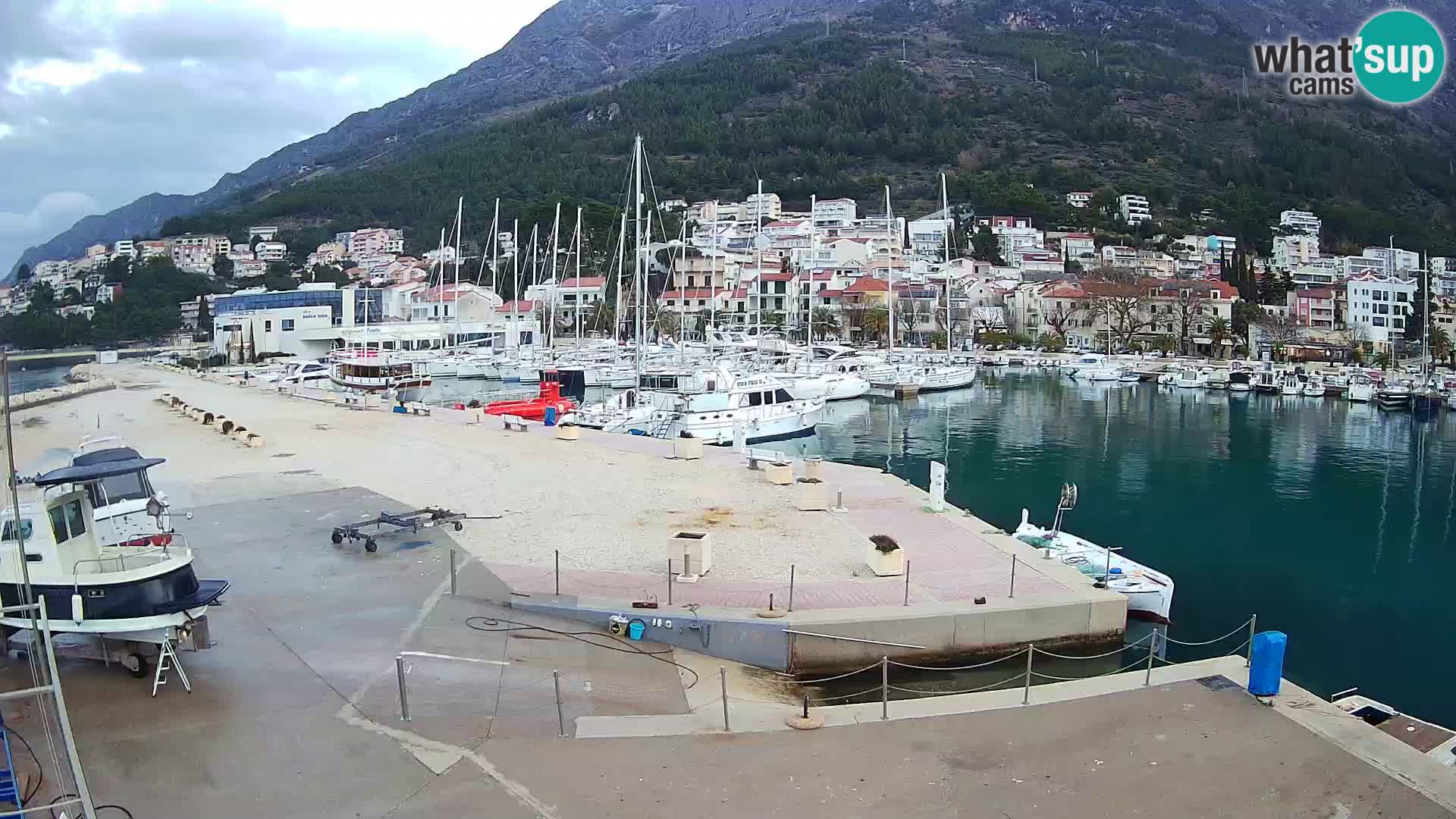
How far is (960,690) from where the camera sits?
11406mm

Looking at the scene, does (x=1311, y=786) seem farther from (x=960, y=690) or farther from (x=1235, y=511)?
(x=1235, y=511)

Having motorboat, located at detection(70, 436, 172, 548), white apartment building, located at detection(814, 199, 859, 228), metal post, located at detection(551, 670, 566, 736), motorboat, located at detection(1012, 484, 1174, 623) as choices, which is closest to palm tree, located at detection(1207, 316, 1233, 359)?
white apartment building, located at detection(814, 199, 859, 228)

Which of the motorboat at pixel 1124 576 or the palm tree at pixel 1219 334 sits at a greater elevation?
the palm tree at pixel 1219 334

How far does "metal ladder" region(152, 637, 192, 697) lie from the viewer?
890cm

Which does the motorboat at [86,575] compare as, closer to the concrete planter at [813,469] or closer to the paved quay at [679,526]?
the paved quay at [679,526]

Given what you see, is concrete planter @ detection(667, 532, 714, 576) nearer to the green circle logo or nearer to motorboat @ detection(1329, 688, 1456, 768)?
motorboat @ detection(1329, 688, 1456, 768)

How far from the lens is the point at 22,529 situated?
9.04 metres

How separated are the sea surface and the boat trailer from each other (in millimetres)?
8296

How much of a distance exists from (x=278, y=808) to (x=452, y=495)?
12.3m

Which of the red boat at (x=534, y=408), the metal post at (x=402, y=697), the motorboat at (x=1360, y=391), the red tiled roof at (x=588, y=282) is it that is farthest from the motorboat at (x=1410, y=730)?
the red tiled roof at (x=588, y=282)

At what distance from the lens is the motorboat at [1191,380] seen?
6375 cm

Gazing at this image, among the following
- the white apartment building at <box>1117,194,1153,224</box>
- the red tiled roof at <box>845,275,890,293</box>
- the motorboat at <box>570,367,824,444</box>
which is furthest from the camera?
the white apartment building at <box>1117,194,1153,224</box>

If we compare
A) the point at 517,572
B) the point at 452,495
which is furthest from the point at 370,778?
the point at 452,495

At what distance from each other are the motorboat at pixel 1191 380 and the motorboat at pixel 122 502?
2429 inches
